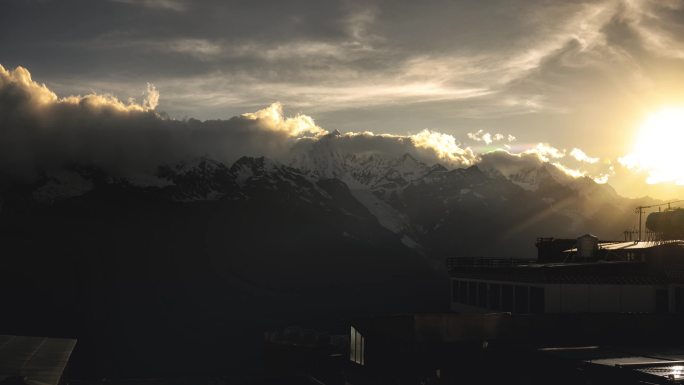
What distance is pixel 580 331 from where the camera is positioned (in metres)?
56.5

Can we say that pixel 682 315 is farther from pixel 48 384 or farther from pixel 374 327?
pixel 48 384

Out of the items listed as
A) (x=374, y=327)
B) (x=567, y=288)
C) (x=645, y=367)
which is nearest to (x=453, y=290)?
(x=567, y=288)

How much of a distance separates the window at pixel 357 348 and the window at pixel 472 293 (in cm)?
2733

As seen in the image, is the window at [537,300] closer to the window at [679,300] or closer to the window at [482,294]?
the window at [679,300]

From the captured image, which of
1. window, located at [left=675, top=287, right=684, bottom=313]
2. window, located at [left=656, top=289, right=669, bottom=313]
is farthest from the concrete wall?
window, located at [left=675, top=287, right=684, bottom=313]

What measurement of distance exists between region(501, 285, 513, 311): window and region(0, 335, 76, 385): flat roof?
41327 mm

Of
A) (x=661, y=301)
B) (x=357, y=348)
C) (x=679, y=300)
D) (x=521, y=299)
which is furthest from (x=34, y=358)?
(x=679, y=300)

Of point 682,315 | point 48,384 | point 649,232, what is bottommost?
point 48,384

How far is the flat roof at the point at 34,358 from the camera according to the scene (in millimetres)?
51000

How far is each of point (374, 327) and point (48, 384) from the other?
79.1 ft

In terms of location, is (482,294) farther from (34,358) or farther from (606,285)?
(34,358)

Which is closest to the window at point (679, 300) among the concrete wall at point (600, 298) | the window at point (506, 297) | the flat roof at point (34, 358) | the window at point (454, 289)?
the concrete wall at point (600, 298)

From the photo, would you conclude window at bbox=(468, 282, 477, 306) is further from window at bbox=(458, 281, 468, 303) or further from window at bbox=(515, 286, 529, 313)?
window at bbox=(515, 286, 529, 313)

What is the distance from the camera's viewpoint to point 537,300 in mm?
68812
